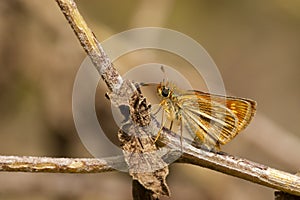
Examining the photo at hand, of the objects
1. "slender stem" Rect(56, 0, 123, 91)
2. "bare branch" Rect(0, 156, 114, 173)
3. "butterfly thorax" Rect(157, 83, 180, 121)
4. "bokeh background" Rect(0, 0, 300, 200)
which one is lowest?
"bare branch" Rect(0, 156, 114, 173)

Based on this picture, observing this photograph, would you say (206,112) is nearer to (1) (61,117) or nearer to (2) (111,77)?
(2) (111,77)

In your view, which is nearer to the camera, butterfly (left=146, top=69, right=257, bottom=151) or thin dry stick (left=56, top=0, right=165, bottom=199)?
thin dry stick (left=56, top=0, right=165, bottom=199)

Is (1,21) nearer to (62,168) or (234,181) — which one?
(234,181)

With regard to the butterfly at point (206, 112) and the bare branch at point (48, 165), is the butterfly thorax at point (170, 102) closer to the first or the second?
the butterfly at point (206, 112)

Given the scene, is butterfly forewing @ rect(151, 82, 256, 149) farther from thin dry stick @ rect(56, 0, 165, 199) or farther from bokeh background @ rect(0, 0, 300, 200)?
bokeh background @ rect(0, 0, 300, 200)

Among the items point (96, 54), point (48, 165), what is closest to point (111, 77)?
point (96, 54)

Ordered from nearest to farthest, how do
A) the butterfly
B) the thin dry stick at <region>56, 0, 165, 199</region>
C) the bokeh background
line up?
the thin dry stick at <region>56, 0, 165, 199</region> < the butterfly < the bokeh background

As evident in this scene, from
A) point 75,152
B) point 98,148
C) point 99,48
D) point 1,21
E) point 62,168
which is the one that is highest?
point 1,21

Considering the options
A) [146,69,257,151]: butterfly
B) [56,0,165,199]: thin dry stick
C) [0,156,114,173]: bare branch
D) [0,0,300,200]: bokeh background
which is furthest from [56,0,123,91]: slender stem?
[0,0,300,200]: bokeh background

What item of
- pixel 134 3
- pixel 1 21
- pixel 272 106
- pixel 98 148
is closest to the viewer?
pixel 98 148

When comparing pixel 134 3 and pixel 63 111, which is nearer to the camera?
pixel 63 111

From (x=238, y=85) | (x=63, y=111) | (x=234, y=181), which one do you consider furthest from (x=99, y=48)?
(x=238, y=85)
